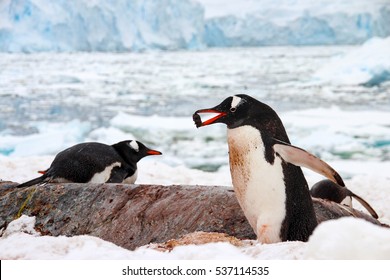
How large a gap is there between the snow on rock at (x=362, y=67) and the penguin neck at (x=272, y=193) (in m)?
2.63

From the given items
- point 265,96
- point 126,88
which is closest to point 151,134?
point 126,88

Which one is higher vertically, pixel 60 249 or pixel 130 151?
pixel 60 249

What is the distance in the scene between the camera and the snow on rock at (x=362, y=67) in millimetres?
4191

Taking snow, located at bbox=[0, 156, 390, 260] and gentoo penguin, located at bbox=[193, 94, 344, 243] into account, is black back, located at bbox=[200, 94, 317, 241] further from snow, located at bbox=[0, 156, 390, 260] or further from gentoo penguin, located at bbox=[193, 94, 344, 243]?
snow, located at bbox=[0, 156, 390, 260]

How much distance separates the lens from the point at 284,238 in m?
1.62

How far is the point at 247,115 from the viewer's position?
1656mm

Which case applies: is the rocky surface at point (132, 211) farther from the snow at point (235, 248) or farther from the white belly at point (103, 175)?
the white belly at point (103, 175)

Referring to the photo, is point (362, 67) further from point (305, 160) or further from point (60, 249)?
point (60, 249)

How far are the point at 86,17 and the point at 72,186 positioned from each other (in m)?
2.87

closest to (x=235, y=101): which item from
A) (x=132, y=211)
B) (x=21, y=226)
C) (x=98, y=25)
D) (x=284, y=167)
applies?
(x=284, y=167)

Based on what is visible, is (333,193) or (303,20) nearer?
(333,193)

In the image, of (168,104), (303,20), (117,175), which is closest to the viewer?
(117,175)

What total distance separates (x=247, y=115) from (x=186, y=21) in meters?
3.87

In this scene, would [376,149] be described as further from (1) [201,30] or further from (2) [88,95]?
(1) [201,30]
